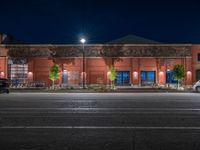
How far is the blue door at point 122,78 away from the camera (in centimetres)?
6159

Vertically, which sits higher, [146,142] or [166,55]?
[166,55]

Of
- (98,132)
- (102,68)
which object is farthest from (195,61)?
(98,132)

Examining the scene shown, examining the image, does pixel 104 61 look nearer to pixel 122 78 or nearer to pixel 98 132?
pixel 122 78

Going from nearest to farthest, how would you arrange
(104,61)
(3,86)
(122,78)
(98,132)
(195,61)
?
(98,132) → (3,86) → (104,61) → (122,78) → (195,61)

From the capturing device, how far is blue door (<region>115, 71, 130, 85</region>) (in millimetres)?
61591

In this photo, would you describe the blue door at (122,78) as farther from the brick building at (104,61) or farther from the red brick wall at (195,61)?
the red brick wall at (195,61)

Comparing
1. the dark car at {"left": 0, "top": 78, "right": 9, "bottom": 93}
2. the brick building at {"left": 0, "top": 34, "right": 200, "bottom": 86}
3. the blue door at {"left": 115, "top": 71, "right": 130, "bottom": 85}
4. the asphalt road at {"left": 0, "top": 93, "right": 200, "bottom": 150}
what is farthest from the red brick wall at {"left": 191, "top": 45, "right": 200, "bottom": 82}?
the asphalt road at {"left": 0, "top": 93, "right": 200, "bottom": 150}

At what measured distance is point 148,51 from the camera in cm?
6122

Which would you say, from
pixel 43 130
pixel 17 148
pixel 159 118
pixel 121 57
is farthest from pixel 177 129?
pixel 121 57

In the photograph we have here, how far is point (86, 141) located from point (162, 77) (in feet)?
172

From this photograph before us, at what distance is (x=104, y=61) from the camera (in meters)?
61.4

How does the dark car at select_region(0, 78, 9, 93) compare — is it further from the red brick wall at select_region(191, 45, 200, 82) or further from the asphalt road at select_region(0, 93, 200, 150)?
the red brick wall at select_region(191, 45, 200, 82)

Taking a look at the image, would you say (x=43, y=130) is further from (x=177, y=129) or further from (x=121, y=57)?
(x=121, y=57)

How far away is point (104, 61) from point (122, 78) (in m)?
4.06
